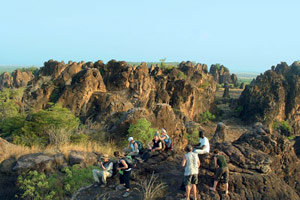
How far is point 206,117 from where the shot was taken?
2858 cm

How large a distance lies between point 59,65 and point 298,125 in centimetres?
3153

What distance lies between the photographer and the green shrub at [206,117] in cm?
2803

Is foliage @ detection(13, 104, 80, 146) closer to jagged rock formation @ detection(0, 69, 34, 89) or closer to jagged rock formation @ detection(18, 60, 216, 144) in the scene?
jagged rock formation @ detection(18, 60, 216, 144)

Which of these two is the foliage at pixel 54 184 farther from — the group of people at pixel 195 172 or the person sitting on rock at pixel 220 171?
the person sitting on rock at pixel 220 171

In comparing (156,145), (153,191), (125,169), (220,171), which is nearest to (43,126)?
(156,145)

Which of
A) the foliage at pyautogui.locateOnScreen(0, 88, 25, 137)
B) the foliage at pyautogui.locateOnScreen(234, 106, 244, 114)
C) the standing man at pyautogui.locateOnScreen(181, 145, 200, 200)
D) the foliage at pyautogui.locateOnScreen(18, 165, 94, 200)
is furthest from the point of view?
the foliage at pyautogui.locateOnScreen(234, 106, 244, 114)

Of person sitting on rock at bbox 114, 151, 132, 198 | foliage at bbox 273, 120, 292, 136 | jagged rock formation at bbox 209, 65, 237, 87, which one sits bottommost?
foliage at bbox 273, 120, 292, 136

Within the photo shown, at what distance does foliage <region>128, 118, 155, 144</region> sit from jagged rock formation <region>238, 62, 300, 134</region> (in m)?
18.5

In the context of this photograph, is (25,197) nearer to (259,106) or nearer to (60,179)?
(60,179)

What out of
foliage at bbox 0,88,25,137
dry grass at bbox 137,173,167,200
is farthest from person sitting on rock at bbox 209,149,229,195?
foliage at bbox 0,88,25,137

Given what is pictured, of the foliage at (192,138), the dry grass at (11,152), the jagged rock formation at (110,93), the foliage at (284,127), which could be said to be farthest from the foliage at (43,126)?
the foliage at (284,127)

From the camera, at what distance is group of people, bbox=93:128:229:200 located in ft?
21.2

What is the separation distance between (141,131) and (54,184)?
5.02 meters

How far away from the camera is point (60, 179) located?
8.12 m
